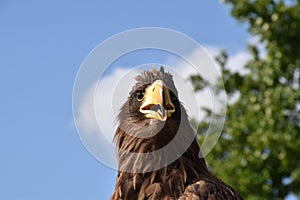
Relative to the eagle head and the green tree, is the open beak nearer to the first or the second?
the eagle head

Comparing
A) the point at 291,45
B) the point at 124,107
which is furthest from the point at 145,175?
the point at 291,45

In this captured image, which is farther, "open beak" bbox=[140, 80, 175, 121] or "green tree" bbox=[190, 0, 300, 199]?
"green tree" bbox=[190, 0, 300, 199]

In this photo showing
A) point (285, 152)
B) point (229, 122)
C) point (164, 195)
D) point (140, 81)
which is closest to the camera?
point (164, 195)

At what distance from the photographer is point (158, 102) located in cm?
684

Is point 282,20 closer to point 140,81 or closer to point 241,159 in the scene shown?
point 241,159

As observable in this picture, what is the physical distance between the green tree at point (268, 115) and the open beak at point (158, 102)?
11006 millimetres

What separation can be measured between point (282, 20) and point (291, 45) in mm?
785

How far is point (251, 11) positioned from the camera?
18688 millimetres

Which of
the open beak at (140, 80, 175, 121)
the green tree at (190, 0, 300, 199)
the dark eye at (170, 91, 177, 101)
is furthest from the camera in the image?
the green tree at (190, 0, 300, 199)

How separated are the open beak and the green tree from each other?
1101 centimetres

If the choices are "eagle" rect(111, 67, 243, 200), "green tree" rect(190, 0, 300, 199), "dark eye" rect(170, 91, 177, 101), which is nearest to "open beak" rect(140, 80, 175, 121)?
"eagle" rect(111, 67, 243, 200)

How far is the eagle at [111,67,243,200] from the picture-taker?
22.6 feet

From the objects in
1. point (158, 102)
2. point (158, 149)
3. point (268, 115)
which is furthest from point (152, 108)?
point (268, 115)

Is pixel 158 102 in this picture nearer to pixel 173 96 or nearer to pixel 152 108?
pixel 152 108
